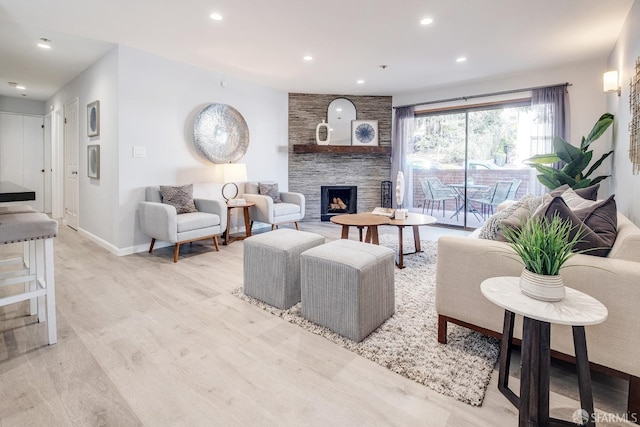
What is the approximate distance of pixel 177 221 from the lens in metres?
3.52

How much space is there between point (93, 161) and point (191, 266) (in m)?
2.23

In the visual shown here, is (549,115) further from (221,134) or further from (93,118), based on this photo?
(93,118)

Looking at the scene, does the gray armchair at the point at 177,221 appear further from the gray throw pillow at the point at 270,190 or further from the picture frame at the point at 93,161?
the gray throw pillow at the point at 270,190

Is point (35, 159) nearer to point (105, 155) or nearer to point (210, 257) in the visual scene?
point (105, 155)

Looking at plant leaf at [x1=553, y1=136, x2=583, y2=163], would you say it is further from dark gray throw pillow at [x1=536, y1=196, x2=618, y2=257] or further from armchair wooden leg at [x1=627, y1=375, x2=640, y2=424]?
armchair wooden leg at [x1=627, y1=375, x2=640, y2=424]

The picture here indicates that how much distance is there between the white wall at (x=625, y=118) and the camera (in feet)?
8.46

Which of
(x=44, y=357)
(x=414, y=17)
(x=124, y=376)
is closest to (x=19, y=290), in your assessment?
(x=44, y=357)

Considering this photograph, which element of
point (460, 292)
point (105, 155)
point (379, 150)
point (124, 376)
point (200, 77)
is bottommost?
point (124, 376)

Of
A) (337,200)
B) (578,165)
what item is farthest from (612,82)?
(337,200)

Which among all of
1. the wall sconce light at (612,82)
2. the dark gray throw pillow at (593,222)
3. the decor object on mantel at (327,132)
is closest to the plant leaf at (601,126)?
the wall sconce light at (612,82)

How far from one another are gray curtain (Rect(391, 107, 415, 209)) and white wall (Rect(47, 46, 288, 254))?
2.87 metres

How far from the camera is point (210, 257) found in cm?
372

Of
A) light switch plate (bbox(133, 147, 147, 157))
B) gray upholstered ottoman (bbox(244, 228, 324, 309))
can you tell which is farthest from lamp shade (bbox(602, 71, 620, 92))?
light switch plate (bbox(133, 147, 147, 157))

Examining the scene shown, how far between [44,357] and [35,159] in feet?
22.9
